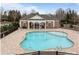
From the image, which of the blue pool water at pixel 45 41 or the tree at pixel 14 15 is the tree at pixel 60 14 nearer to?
the blue pool water at pixel 45 41

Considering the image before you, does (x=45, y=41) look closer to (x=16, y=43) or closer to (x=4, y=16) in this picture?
(x=16, y=43)

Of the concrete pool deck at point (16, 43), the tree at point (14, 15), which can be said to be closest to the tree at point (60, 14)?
the concrete pool deck at point (16, 43)

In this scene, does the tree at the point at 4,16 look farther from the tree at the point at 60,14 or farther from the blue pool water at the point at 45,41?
the tree at the point at 60,14

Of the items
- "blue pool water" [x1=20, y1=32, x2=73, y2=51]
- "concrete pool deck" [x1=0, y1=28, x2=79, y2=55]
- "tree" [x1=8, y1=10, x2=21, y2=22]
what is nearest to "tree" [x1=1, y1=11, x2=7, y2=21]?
"tree" [x1=8, y1=10, x2=21, y2=22]

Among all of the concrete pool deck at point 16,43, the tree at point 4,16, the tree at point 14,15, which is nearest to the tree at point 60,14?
the concrete pool deck at point 16,43

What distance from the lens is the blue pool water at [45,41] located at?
351cm

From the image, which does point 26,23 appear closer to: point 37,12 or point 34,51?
point 37,12

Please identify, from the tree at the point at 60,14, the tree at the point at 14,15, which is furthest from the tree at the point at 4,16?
the tree at the point at 60,14

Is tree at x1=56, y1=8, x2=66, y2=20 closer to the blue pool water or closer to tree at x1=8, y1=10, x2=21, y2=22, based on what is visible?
the blue pool water

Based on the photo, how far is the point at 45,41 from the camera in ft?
11.7

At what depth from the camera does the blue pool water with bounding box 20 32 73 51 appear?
11.5ft

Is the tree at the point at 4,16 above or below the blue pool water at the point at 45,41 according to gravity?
above
